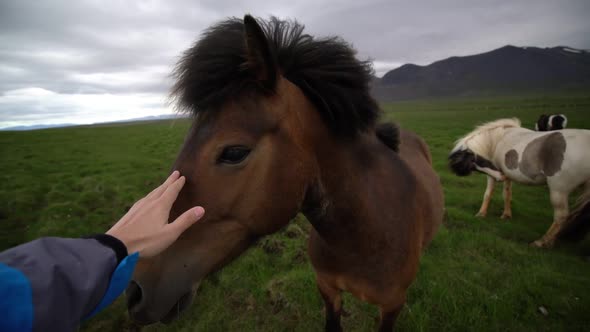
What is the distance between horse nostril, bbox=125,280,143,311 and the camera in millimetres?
1367

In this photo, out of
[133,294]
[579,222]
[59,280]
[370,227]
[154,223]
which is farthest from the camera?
[579,222]

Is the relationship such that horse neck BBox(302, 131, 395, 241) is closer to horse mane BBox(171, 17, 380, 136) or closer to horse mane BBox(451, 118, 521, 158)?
horse mane BBox(171, 17, 380, 136)

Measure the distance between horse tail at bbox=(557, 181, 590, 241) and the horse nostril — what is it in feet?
20.8

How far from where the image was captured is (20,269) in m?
0.80

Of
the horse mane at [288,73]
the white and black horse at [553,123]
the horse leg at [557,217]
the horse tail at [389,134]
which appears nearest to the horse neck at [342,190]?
the horse mane at [288,73]

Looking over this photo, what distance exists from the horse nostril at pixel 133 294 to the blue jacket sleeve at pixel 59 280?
1.22 feet

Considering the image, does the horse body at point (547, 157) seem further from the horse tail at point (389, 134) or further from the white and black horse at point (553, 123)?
the horse tail at point (389, 134)

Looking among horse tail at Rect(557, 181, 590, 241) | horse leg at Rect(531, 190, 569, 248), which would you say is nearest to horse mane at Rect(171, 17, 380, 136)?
horse tail at Rect(557, 181, 590, 241)

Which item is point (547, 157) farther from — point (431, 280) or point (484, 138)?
point (431, 280)

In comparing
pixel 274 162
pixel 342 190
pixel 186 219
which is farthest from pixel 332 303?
pixel 186 219

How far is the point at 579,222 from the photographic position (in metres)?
4.43

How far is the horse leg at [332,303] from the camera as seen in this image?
258 centimetres

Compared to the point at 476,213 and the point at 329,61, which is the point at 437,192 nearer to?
the point at 329,61

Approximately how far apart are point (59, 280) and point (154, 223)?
0.38 meters
